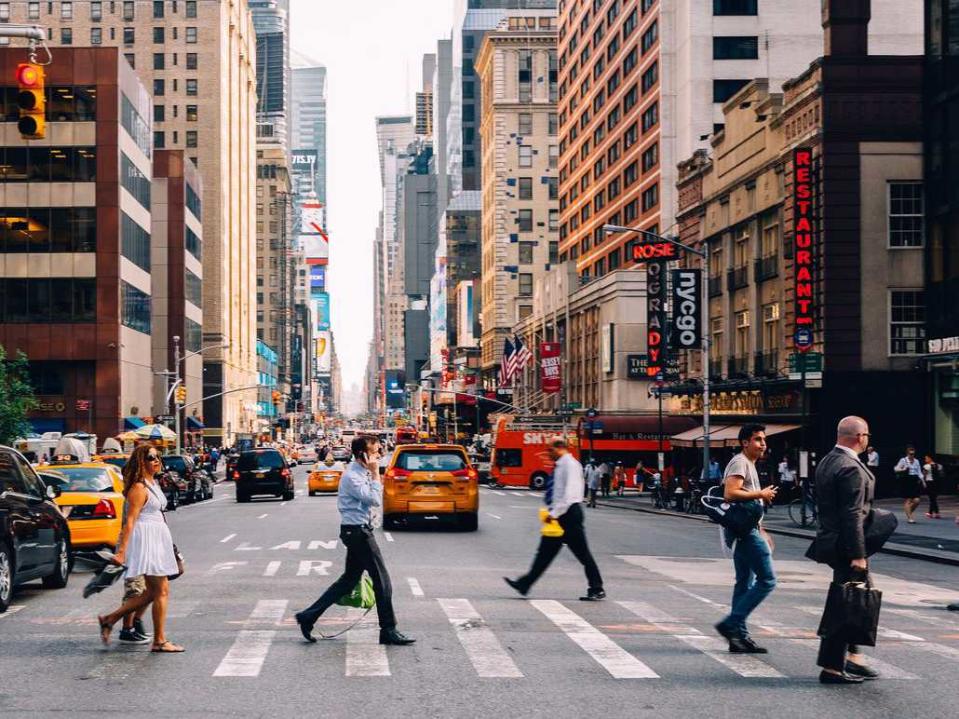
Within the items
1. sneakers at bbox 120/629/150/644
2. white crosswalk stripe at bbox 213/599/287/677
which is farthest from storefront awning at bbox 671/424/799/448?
sneakers at bbox 120/629/150/644

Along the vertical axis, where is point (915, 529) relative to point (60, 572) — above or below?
below

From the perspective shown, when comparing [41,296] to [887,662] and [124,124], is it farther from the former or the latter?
[887,662]

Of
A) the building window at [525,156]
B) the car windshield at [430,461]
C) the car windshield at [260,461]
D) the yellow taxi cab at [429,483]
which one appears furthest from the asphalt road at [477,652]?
the building window at [525,156]

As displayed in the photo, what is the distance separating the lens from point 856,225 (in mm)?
46375

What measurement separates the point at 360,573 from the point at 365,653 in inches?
29.2

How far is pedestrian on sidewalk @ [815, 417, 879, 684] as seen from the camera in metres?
9.77

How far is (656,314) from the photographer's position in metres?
65.2

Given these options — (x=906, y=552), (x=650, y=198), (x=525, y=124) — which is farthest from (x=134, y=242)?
(x=525, y=124)

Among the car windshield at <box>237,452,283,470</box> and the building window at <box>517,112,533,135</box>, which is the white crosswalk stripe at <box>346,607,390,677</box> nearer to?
the car windshield at <box>237,452,283,470</box>

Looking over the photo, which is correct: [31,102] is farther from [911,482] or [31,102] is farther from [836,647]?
Result: [911,482]

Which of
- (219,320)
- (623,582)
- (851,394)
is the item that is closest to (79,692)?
(623,582)

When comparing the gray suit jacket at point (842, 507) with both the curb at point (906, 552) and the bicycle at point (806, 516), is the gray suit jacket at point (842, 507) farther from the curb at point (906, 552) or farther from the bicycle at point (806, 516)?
the bicycle at point (806, 516)

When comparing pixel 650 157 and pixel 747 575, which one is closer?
pixel 747 575

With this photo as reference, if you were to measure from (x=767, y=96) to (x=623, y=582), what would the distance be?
39051 mm
